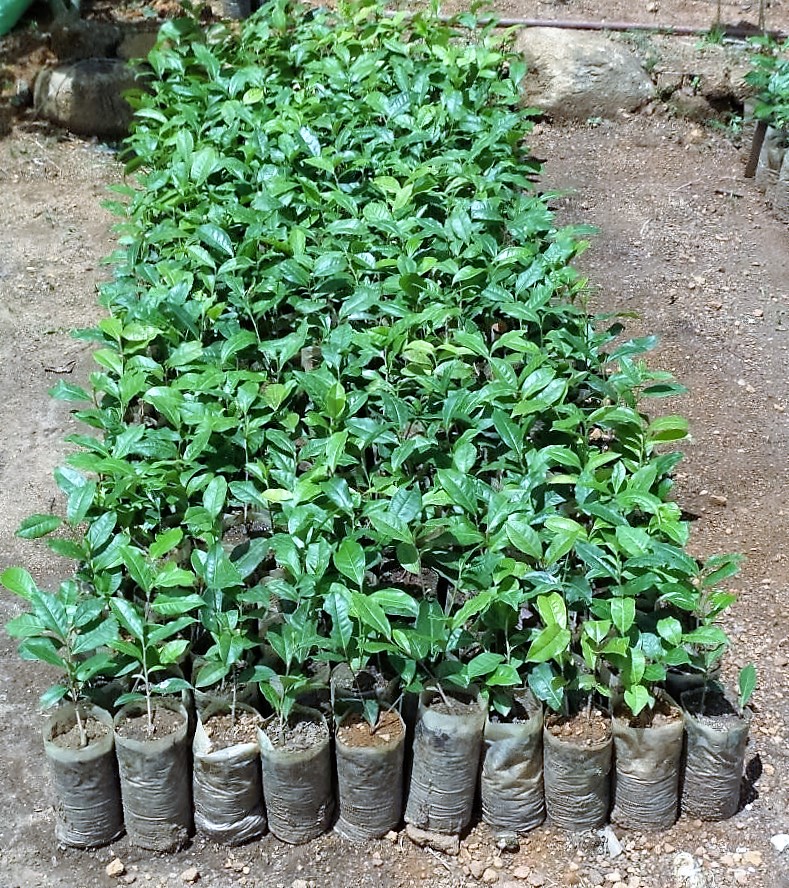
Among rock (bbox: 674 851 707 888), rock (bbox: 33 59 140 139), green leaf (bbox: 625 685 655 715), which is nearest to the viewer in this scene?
green leaf (bbox: 625 685 655 715)

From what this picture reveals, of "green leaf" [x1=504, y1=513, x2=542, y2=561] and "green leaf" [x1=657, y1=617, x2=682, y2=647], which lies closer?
"green leaf" [x1=657, y1=617, x2=682, y2=647]

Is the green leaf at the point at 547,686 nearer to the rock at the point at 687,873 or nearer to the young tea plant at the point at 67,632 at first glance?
the rock at the point at 687,873

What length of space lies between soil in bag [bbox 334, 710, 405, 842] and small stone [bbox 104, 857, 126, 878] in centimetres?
50

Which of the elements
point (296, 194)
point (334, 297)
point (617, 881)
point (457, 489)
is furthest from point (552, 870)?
point (296, 194)

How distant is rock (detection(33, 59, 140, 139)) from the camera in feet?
22.1

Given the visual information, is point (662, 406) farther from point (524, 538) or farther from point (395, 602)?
point (395, 602)

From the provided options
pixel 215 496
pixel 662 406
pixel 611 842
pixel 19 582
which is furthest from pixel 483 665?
pixel 662 406

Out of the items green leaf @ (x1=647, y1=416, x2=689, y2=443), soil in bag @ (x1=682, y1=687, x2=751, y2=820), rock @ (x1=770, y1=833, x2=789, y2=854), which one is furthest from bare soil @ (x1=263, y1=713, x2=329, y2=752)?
green leaf @ (x1=647, y1=416, x2=689, y2=443)

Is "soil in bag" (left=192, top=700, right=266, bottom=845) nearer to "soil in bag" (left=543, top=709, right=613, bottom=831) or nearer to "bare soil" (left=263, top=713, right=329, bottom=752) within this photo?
"bare soil" (left=263, top=713, right=329, bottom=752)

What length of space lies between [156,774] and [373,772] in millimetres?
470

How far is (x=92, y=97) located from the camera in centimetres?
673

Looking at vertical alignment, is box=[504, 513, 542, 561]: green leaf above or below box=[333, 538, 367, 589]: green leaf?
above

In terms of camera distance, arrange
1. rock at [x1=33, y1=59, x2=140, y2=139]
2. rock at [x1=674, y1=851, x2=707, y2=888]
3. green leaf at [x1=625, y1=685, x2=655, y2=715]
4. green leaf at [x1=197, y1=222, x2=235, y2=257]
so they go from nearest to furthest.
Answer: green leaf at [x1=625, y1=685, x2=655, y2=715], rock at [x1=674, y1=851, x2=707, y2=888], green leaf at [x1=197, y1=222, x2=235, y2=257], rock at [x1=33, y1=59, x2=140, y2=139]

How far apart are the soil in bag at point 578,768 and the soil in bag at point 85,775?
3.15 feet
